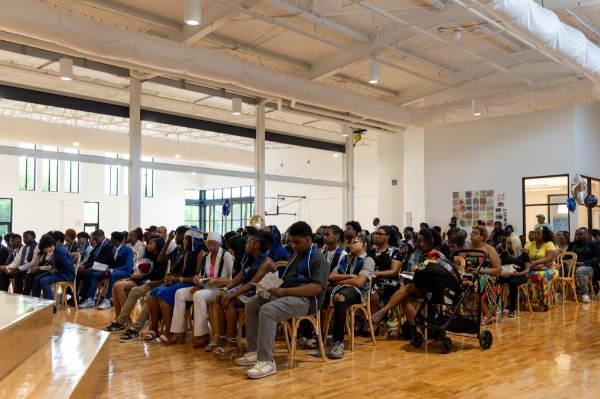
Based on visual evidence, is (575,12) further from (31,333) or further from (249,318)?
(31,333)

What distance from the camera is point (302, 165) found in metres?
19.7

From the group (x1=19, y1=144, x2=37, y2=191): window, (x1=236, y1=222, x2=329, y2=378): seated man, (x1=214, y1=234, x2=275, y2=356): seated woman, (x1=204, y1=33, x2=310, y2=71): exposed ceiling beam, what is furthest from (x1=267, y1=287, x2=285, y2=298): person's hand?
(x1=19, y1=144, x2=37, y2=191): window

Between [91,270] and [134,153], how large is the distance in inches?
136

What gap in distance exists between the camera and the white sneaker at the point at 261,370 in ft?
13.3

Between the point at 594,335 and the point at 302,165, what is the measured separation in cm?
1457

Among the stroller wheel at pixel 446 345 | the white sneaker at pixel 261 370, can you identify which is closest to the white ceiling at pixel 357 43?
the stroller wheel at pixel 446 345

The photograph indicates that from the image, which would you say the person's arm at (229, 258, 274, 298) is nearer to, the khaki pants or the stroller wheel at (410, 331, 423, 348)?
the khaki pants

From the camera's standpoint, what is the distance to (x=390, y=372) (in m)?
4.25

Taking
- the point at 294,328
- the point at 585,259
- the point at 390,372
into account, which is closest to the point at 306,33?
the point at 294,328

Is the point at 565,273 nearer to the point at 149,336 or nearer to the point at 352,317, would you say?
the point at 352,317

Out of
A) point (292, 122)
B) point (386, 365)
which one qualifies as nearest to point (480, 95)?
point (292, 122)

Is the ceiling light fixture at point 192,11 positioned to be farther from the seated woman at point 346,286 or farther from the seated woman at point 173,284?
the seated woman at point 346,286

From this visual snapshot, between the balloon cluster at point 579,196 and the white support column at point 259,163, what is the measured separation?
6.52m

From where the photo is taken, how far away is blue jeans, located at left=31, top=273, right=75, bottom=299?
23.6ft
